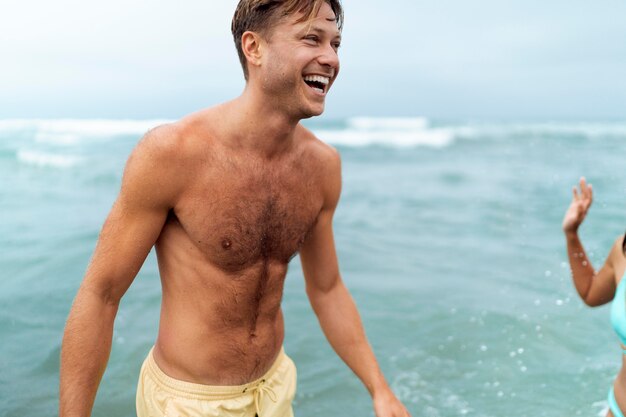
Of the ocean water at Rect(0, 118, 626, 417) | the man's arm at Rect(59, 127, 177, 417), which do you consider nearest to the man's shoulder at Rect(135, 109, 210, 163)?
the man's arm at Rect(59, 127, 177, 417)

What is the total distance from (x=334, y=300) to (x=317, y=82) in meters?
1.06

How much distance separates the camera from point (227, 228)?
8.03 feet

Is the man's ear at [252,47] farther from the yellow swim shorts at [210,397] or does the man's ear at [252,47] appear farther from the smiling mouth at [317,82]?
the yellow swim shorts at [210,397]

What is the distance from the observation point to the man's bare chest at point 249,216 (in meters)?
2.39

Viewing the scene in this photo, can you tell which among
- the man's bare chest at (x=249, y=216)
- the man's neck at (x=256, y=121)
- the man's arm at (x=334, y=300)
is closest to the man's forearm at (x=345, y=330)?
the man's arm at (x=334, y=300)

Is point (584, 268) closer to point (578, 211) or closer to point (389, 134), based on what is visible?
point (578, 211)

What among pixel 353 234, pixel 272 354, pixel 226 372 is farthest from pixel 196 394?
pixel 353 234

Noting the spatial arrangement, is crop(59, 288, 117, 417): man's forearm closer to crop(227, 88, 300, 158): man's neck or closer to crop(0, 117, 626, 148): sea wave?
crop(227, 88, 300, 158): man's neck

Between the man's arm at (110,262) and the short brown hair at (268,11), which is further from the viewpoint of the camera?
the short brown hair at (268,11)

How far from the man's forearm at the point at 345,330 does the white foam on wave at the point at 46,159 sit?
55.5ft

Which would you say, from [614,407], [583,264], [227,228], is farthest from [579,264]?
[227,228]

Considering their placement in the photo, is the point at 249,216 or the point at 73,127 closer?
the point at 249,216

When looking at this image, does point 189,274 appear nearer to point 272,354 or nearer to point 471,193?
point 272,354

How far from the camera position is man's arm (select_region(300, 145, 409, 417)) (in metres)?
2.81
